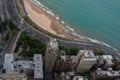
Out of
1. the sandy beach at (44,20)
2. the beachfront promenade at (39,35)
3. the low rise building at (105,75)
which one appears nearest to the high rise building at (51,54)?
the low rise building at (105,75)

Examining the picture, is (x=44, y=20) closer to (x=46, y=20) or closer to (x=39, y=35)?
(x=46, y=20)

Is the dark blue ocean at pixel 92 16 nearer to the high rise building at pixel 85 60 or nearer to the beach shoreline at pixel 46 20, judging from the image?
the beach shoreline at pixel 46 20

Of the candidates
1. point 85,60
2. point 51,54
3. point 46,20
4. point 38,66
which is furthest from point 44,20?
point 85,60

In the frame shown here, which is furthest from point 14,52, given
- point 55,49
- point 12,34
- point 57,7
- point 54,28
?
point 57,7

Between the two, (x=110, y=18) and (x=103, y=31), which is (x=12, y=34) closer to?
(x=103, y=31)

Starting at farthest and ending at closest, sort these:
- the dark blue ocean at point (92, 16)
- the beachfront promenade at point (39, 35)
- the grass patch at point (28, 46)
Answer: the dark blue ocean at point (92, 16)
the beachfront promenade at point (39, 35)
the grass patch at point (28, 46)

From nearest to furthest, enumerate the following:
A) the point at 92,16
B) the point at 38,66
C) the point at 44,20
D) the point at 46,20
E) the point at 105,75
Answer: the point at 38,66
the point at 105,75
the point at 44,20
the point at 46,20
the point at 92,16
